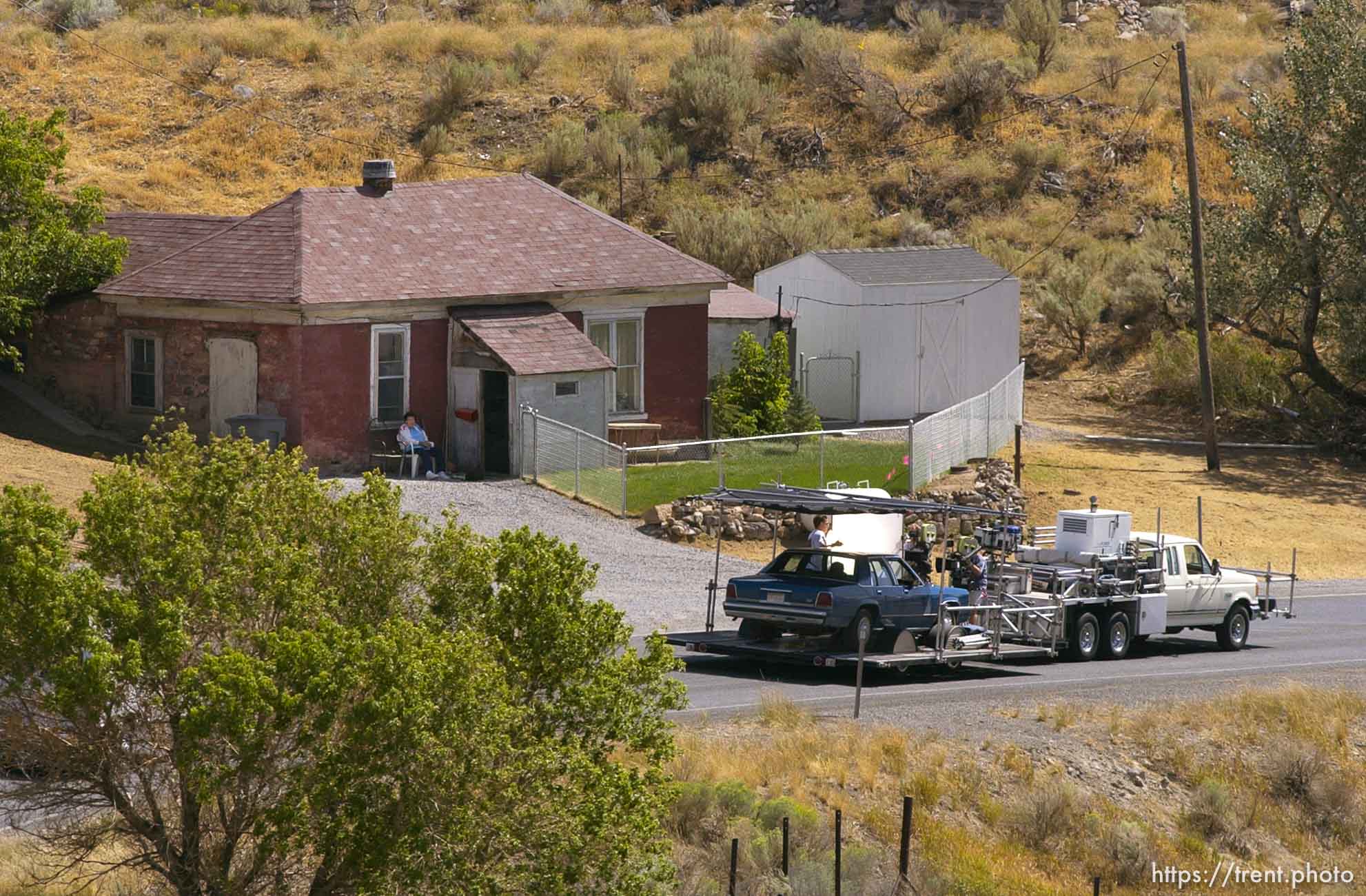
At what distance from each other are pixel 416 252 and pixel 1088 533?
50.9ft

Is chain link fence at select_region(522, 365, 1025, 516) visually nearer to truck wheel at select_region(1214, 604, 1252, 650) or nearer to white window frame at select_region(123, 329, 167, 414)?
white window frame at select_region(123, 329, 167, 414)

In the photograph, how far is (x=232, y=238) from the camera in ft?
112

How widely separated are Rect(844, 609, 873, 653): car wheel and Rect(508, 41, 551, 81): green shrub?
45638 millimetres

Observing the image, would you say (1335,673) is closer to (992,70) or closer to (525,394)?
(525,394)

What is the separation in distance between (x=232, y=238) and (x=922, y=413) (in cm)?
1623

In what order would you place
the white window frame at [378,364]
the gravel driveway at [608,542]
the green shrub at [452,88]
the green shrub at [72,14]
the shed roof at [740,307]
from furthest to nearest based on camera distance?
the green shrub at [72,14] → the green shrub at [452,88] → the shed roof at [740,307] → the white window frame at [378,364] → the gravel driveway at [608,542]

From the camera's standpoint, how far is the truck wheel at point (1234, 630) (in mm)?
25906

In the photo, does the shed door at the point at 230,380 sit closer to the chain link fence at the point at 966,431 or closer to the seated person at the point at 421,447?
the seated person at the point at 421,447

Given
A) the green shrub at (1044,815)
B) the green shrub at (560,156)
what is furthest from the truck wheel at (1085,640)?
the green shrub at (560,156)

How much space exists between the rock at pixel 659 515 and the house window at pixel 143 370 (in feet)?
30.1

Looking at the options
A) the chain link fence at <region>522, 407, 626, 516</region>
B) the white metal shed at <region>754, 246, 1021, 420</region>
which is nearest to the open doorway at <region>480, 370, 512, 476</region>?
the chain link fence at <region>522, 407, 626, 516</region>

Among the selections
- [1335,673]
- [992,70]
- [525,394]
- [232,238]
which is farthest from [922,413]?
[992,70]

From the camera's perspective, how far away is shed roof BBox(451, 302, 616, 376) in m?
33.2

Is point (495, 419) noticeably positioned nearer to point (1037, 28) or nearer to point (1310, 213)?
point (1310, 213)
